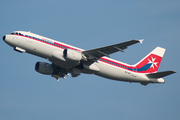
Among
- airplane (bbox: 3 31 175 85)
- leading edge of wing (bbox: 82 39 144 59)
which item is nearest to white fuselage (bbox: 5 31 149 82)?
airplane (bbox: 3 31 175 85)

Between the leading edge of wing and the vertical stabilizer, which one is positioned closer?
the leading edge of wing

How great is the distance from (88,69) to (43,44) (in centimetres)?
820

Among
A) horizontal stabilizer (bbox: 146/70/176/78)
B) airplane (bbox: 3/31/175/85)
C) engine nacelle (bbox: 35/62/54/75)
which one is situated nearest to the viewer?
airplane (bbox: 3/31/175/85)

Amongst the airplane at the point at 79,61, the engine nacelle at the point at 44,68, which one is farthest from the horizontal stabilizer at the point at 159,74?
the engine nacelle at the point at 44,68

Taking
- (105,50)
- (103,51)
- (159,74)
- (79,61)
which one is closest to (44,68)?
(79,61)

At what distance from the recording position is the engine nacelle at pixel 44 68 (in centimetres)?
4789

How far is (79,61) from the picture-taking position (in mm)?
43219

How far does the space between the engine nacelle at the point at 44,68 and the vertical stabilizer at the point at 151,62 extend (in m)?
15.2

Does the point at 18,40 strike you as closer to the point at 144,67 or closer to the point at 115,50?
the point at 115,50

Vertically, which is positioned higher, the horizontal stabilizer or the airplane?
the airplane

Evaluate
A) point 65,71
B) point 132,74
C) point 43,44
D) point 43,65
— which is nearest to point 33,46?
point 43,44

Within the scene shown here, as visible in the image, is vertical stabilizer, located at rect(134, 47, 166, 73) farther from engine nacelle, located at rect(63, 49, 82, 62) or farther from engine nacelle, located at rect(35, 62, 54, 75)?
engine nacelle, located at rect(35, 62, 54, 75)

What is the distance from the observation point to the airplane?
41781 millimetres

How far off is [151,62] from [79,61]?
15112 millimetres
